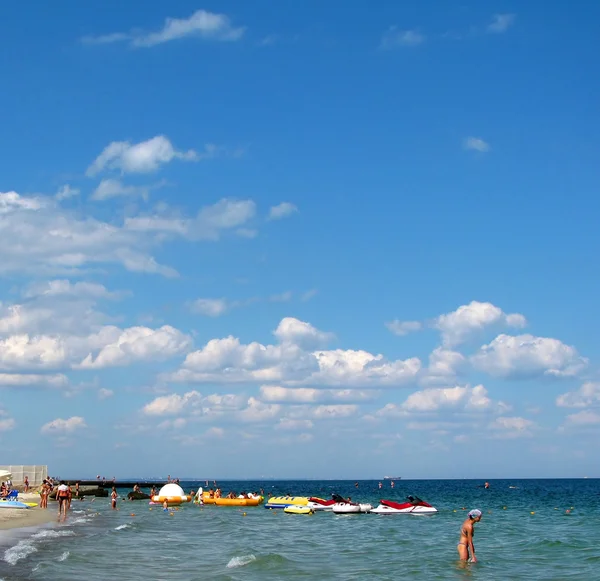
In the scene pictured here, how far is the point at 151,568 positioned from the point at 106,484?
365ft

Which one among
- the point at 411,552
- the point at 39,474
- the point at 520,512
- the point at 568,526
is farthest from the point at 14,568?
the point at 39,474

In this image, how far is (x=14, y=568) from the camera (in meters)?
26.7

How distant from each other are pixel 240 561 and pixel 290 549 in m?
6.31

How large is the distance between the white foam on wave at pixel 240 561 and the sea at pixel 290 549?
44mm

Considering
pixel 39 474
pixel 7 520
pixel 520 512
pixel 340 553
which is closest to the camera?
pixel 340 553

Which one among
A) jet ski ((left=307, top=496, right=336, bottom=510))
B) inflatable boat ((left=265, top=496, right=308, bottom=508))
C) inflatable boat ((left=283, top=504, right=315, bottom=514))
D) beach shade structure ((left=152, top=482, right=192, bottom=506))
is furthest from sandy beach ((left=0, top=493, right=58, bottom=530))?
jet ski ((left=307, top=496, right=336, bottom=510))

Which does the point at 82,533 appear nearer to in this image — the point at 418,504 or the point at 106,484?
the point at 418,504

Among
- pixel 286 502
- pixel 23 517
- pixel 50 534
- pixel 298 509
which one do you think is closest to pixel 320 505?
pixel 286 502

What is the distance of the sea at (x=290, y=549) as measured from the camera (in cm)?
2823

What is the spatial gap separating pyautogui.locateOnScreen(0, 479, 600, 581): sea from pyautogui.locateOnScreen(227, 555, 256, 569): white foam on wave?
4cm

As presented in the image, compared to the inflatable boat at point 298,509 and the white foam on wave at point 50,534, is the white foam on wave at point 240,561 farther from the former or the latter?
the inflatable boat at point 298,509

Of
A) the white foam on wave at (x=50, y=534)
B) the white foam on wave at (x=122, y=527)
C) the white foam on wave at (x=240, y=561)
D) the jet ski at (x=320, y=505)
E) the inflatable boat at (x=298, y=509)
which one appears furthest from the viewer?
the jet ski at (x=320, y=505)

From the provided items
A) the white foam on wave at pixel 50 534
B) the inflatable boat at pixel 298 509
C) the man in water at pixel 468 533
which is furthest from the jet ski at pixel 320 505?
the man in water at pixel 468 533

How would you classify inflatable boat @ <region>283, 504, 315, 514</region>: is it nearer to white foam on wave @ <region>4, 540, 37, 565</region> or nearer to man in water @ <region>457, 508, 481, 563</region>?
white foam on wave @ <region>4, 540, 37, 565</region>
